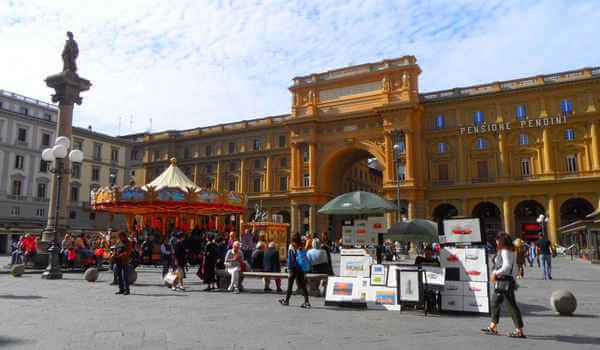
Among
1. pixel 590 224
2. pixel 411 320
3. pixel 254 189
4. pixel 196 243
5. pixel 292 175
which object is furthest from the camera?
pixel 254 189

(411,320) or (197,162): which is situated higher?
(197,162)

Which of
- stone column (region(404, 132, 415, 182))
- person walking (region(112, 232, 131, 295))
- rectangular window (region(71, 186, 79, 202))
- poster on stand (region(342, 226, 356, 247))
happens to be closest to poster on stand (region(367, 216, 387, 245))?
poster on stand (region(342, 226, 356, 247))

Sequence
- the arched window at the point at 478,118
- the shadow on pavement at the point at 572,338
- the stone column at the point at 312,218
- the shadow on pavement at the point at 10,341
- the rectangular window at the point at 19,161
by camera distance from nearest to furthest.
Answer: the shadow on pavement at the point at 10,341 < the shadow on pavement at the point at 572,338 < the arched window at the point at 478,118 < the rectangular window at the point at 19,161 < the stone column at the point at 312,218

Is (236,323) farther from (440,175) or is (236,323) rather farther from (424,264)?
(440,175)

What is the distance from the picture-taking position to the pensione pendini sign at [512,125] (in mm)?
42469

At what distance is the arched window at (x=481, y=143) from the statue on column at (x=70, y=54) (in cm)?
3739

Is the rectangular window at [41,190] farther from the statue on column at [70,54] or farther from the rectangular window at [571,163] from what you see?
the rectangular window at [571,163]

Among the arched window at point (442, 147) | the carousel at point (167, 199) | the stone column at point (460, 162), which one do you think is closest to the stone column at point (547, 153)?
the stone column at point (460, 162)

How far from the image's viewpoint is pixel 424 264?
1016cm

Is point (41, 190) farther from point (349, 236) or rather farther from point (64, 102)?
point (349, 236)

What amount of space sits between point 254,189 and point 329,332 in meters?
50.7

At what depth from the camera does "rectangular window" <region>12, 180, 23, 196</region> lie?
48.9m

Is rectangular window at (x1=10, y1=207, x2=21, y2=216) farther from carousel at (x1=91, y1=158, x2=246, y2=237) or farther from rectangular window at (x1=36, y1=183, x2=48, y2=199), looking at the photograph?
carousel at (x1=91, y1=158, x2=246, y2=237)

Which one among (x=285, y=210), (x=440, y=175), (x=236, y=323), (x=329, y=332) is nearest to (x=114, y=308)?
(x=236, y=323)
